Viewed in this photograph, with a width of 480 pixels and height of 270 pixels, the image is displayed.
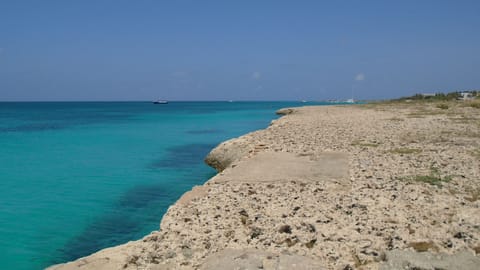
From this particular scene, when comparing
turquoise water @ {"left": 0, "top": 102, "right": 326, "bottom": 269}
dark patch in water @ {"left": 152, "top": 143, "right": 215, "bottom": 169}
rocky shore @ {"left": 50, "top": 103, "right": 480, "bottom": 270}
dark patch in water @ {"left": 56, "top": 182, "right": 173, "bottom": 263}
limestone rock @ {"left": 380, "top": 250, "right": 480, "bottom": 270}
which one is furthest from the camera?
dark patch in water @ {"left": 152, "top": 143, "right": 215, "bottom": 169}

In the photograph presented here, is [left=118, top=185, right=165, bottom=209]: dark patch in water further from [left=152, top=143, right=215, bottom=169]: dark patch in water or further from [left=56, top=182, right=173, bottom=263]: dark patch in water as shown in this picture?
[left=152, top=143, right=215, bottom=169]: dark patch in water

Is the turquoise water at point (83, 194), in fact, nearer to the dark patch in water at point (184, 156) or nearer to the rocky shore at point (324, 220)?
the dark patch in water at point (184, 156)

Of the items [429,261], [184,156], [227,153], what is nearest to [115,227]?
[227,153]

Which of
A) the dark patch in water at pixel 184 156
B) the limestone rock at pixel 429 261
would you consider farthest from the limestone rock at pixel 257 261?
the dark patch in water at pixel 184 156

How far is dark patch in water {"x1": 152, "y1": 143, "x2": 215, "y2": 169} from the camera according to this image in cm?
2032

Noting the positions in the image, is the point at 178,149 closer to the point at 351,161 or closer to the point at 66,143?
the point at 66,143

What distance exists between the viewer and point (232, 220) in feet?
22.7

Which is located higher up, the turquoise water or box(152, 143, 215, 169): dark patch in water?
box(152, 143, 215, 169): dark patch in water

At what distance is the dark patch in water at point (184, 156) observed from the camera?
2032cm

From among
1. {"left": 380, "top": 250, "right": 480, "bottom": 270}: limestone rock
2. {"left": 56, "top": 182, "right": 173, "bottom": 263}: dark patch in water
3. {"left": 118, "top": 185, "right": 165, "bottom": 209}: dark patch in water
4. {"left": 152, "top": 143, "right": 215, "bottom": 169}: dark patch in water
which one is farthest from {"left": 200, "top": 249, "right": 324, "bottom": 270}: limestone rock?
{"left": 152, "top": 143, "right": 215, "bottom": 169}: dark patch in water

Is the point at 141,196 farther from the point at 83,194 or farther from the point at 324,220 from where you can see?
the point at 324,220

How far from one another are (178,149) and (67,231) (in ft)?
53.6

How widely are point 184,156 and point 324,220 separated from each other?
1730 centimetres

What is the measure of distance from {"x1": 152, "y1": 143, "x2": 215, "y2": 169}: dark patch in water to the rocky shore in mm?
9200
